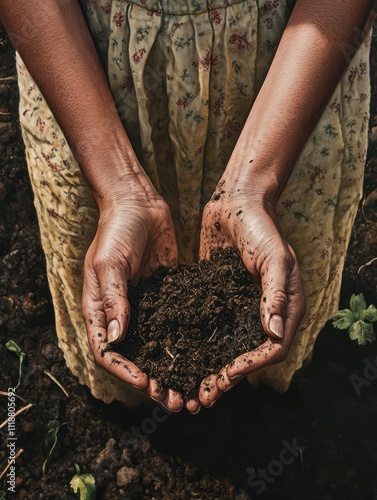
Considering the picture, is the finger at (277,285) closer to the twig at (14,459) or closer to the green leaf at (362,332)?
the green leaf at (362,332)

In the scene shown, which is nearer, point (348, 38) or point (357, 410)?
point (348, 38)

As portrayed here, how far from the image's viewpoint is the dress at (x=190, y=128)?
1.52 m

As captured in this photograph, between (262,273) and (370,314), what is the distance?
3.22 feet

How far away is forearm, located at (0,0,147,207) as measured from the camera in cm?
156

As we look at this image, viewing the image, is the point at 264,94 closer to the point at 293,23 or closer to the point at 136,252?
the point at 293,23

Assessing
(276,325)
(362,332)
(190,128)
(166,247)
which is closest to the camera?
(276,325)

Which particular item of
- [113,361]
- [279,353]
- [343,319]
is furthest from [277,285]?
[343,319]

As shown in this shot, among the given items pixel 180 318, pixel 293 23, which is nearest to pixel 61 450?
pixel 180 318

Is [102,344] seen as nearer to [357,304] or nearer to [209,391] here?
[209,391]

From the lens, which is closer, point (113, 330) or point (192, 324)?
point (113, 330)

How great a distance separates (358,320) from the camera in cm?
243

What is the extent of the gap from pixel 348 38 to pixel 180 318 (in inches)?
29.7

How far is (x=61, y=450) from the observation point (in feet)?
7.34

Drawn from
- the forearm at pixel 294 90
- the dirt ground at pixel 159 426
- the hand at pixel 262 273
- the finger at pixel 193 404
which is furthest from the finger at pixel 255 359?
the dirt ground at pixel 159 426
